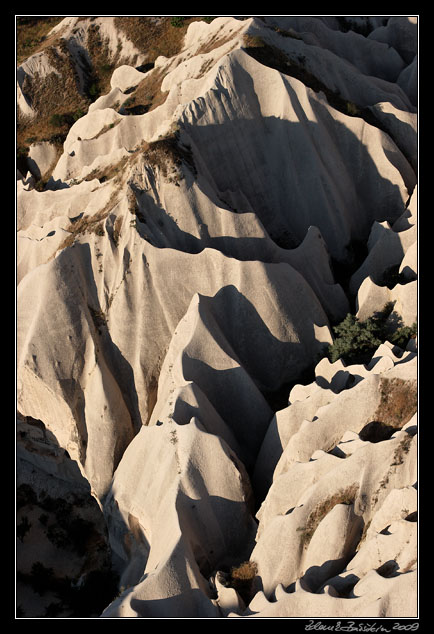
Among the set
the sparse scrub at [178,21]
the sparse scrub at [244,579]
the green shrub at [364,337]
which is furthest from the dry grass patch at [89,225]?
the sparse scrub at [178,21]

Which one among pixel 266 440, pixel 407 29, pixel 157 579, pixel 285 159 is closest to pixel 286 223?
Answer: pixel 285 159

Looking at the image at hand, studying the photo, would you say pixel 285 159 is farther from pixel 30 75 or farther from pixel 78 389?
pixel 30 75

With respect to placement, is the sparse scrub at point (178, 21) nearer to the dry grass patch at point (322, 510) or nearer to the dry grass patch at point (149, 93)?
the dry grass patch at point (149, 93)

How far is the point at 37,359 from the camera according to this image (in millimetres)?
26891

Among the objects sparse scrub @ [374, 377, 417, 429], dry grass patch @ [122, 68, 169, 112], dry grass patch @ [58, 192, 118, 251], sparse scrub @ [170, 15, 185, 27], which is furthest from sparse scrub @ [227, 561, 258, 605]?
sparse scrub @ [170, 15, 185, 27]

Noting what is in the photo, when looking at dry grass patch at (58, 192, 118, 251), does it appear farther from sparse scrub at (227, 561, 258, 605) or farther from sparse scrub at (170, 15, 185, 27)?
sparse scrub at (170, 15, 185, 27)

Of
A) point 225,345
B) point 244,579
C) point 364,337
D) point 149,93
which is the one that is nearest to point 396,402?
point 364,337

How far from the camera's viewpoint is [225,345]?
25.4 metres

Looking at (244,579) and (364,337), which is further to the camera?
(364,337)

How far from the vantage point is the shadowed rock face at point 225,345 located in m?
18.5

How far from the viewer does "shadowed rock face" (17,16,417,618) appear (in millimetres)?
18469

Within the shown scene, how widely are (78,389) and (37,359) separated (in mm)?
2369

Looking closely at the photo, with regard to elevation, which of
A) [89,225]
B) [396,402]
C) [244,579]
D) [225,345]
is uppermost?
[89,225]

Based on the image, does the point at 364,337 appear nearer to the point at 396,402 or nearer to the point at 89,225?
the point at 396,402
